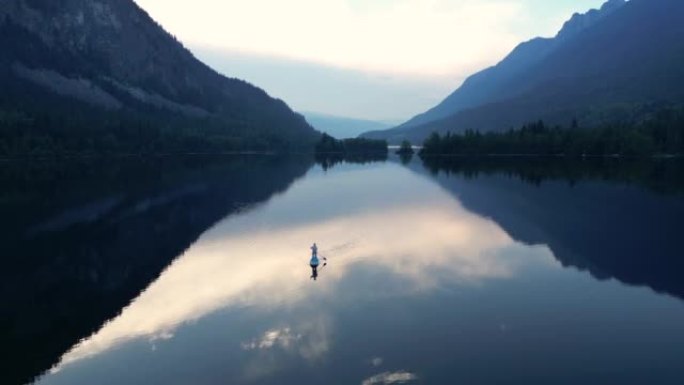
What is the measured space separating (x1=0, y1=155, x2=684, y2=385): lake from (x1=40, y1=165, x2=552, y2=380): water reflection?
195 mm

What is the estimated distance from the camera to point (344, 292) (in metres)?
37.1

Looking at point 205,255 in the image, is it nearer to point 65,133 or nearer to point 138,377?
point 138,377

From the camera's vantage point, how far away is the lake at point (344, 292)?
25594 millimetres

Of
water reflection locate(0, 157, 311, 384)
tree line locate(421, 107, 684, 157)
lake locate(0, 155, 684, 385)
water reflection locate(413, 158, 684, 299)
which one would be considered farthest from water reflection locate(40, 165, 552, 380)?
tree line locate(421, 107, 684, 157)

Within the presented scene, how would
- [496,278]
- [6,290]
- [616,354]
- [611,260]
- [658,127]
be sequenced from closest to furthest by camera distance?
[616,354] → [6,290] → [496,278] → [611,260] → [658,127]

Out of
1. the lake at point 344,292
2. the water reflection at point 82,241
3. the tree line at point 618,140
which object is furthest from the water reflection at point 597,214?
Result: the tree line at point 618,140

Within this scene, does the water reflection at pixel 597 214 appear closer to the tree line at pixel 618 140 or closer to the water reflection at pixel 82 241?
Answer: the water reflection at pixel 82 241

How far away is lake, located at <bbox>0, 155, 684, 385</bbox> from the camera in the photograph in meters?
25.6

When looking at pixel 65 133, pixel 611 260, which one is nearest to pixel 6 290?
pixel 611 260

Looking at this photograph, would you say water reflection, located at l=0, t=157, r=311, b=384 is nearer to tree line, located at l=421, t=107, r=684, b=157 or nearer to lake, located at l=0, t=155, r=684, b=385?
lake, located at l=0, t=155, r=684, b=385

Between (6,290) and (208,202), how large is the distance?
45001 mm

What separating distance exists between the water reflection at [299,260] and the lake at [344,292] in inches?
7.7

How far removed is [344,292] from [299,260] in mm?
10605

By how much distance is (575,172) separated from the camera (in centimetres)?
12950
